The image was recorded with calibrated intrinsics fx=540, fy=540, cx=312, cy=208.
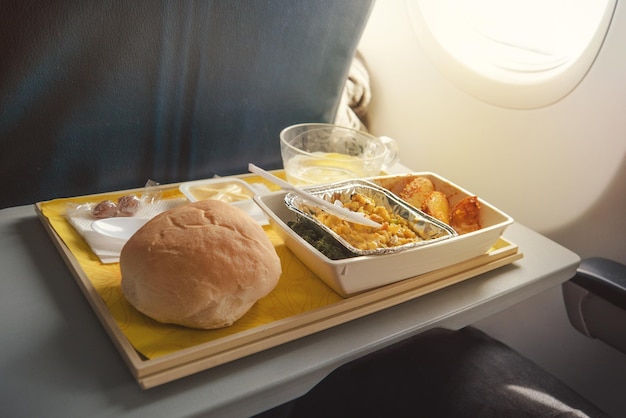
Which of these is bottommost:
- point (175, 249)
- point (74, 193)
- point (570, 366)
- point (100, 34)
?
point (570, 366)

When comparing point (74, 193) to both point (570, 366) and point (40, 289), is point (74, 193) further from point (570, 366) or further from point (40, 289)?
point (570, 366)

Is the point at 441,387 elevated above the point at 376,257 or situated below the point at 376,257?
below

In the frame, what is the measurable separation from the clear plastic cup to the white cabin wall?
31 centimetres

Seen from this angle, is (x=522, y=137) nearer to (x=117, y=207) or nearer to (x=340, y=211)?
(x=340, y=211)

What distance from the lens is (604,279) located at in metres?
1.01

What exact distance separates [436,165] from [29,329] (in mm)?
1163

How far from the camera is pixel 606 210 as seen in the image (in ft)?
4.06

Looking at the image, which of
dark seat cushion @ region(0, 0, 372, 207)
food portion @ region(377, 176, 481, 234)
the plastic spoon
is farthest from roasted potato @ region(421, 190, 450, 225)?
dark seat cushion @ region(0, 0, 372, 207)

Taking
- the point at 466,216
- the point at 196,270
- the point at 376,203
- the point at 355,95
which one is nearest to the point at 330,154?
the point at 376,203

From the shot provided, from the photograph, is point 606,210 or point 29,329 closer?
point 29,329

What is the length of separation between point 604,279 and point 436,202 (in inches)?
13.6

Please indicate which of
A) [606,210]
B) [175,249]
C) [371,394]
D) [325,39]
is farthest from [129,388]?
[606,210]

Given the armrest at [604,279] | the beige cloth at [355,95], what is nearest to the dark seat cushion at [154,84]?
the beige cloth at [355,95]

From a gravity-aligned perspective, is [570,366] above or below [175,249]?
below
